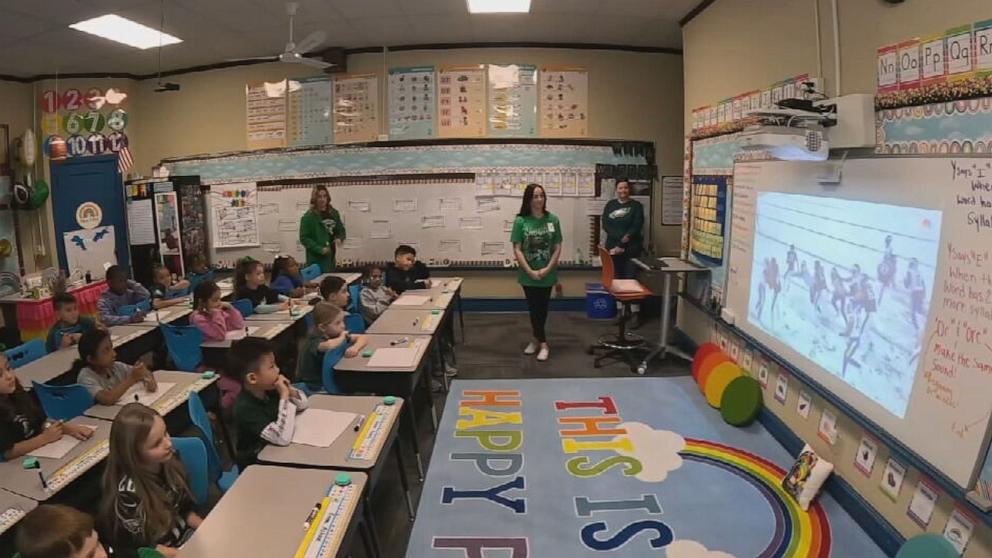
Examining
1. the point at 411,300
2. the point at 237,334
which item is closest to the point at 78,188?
the point at 237,334

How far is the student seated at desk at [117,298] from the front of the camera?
14.6 feet

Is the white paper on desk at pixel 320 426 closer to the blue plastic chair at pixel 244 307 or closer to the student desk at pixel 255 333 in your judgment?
the student desk at pixel 255 333

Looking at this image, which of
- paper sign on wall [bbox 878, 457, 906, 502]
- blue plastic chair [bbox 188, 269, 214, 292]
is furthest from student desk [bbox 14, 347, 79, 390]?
paper sign on wall [bbox 878, 457, 906, 502]

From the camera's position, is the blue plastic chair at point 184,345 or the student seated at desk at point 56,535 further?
the blue plastic chair at point 184,345

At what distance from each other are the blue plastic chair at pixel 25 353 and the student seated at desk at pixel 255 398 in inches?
78.2

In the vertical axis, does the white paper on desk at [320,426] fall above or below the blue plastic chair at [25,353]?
below

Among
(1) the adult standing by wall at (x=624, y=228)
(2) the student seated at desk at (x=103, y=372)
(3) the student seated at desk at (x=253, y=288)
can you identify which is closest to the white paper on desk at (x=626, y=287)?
(1) the adult standing by wall at (x=624, y=228)

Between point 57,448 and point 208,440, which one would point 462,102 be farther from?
point 57,448

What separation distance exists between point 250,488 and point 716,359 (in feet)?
11.2

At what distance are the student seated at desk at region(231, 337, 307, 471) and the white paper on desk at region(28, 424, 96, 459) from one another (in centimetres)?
63

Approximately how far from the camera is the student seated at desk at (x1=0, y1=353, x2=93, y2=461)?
7.79ft

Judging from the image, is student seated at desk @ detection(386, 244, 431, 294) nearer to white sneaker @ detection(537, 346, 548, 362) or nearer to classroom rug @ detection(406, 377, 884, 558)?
white sneaker @ detection(537, 346, 548, 362)

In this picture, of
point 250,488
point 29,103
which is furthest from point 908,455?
point 29,103

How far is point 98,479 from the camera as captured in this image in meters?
2.38
